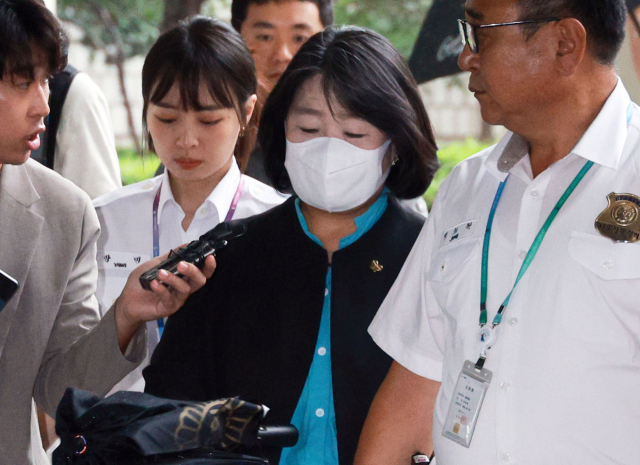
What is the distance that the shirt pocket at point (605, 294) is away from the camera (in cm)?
168

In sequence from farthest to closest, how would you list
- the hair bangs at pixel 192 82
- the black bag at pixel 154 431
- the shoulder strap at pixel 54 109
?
the shoulder strap at pixel 54 109 → the hair bangs at pixel 192 82 → the black bag at pixel 154 431

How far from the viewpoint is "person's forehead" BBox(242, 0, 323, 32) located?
3.71 metres

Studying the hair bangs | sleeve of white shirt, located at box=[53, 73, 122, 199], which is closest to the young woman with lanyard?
the hair bangs

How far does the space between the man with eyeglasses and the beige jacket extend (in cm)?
70

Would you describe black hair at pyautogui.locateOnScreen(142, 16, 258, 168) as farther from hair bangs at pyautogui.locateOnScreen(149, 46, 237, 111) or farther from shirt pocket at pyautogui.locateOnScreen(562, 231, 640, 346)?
shirt pocket at pyautogui.locateOnScreen(562, 231, 640, 346)

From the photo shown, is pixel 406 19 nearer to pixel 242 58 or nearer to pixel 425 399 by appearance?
pixel 242 58

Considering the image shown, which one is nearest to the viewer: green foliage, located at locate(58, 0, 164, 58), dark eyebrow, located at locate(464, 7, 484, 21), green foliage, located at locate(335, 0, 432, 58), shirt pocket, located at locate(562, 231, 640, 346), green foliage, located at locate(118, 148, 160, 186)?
shirt pocket, located at locate(562, 231, 640, 346)

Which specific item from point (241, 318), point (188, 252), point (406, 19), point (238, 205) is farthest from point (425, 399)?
point (406, 19)

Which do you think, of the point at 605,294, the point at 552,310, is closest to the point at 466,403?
the point at 552,310

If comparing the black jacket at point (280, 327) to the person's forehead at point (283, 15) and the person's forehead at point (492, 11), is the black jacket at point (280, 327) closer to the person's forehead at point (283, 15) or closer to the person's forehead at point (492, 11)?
the person's forehead at point (492, 11)

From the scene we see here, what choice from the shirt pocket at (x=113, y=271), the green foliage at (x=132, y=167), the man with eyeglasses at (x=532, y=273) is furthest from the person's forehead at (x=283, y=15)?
the green foliage at (x=132, y=167)

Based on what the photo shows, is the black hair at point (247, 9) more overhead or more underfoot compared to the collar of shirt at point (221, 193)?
more overhead

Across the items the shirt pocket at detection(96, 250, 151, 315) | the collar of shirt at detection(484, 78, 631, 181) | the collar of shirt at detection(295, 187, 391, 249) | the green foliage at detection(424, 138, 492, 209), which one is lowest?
the green foliage at detection(424, 138, 492, 209)

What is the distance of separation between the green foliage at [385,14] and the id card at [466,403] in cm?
681
